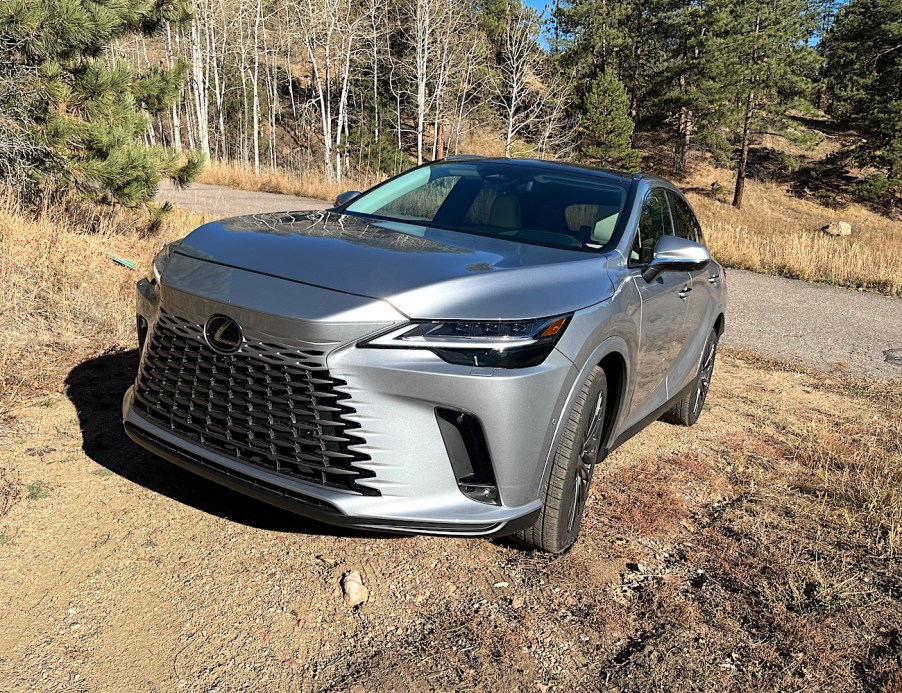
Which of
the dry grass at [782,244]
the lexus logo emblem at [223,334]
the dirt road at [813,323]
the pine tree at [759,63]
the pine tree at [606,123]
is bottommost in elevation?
the dirt road at [813,323]

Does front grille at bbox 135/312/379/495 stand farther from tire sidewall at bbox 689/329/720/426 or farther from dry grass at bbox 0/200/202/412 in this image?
tire sidewall at bbox 689/329/720/426

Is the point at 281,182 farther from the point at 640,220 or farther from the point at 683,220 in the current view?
the point at 640,220

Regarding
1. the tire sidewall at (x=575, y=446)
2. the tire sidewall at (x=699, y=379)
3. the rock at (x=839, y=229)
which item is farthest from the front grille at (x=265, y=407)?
the rock at (x=839, y=229)

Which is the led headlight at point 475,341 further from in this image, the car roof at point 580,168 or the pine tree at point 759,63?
the pine tree at point 759,63

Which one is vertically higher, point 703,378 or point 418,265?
point 418,265

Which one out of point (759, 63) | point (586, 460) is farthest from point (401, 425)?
point (759, 63)

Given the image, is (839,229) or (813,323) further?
(839,229)

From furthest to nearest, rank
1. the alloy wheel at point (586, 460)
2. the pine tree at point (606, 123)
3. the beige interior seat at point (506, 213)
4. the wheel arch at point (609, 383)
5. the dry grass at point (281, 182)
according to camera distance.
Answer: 1. the pine tree at point (606, 123)
2. the dry grass at point (281, 182)
3. the beige interior seat at point (506, 213)
4. the alloy wheel at point (586, 460)
5. the wheel arch at point (609, 383)

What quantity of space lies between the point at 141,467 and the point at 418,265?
1.83 meters

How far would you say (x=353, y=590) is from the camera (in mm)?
2742

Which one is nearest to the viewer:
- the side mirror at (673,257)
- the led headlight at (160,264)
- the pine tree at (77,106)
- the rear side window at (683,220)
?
the led headlight at (160,264)

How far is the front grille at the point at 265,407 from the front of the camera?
7.79ft

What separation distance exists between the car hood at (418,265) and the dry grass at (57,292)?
7.13ft

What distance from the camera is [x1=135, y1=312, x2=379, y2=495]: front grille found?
2373 mm
